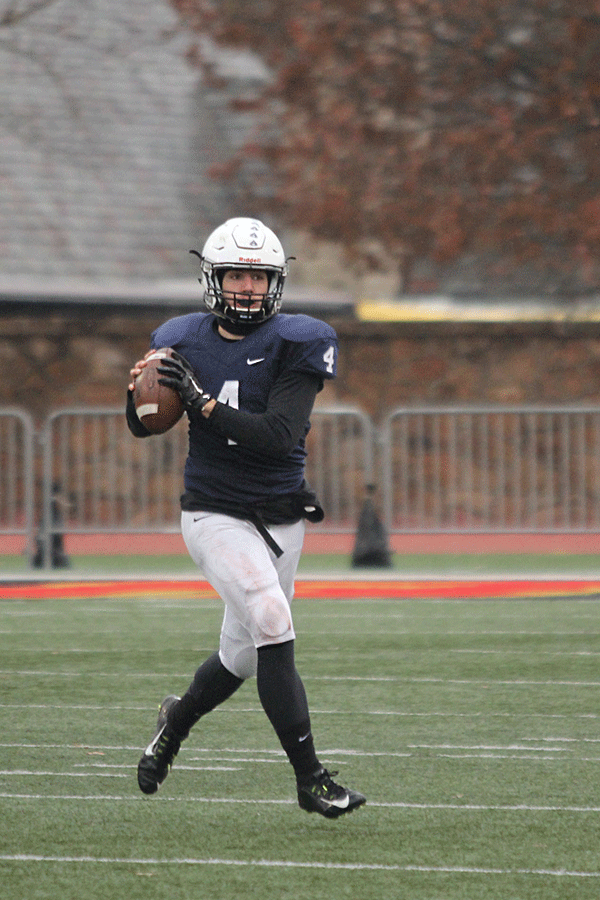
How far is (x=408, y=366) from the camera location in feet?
62.8

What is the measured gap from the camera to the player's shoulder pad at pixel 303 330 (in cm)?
574

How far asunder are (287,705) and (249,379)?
43.0 inches

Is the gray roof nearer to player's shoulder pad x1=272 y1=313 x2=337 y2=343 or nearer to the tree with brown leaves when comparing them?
the tree with brown leaves

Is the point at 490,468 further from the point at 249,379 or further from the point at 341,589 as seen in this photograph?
the point at 249,379

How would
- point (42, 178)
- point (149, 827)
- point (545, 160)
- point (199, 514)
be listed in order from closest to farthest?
1. point (149, 827)
2. point (199, 514)
3. point (545, 160)
4. point (42, 178)

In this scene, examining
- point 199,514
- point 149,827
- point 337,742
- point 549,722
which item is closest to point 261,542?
point 199,514

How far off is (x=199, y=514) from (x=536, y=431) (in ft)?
31.1

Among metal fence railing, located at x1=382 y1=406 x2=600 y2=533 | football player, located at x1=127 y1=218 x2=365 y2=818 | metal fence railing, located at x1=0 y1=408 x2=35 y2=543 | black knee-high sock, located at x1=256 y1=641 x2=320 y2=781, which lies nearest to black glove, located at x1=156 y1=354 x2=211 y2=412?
football player, located at x1=127 y1=218 x2=365 y2=818

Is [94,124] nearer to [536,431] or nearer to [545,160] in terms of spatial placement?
[545,160]

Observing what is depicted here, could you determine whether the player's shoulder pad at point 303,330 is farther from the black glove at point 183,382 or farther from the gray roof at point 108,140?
the gray roof at point 108,140

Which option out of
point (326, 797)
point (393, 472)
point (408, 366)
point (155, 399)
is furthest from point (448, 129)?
point (326, 797)

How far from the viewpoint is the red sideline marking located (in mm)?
12664

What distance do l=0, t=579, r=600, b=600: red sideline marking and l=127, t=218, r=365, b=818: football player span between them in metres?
6.68

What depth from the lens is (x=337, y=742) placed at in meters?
6.95
